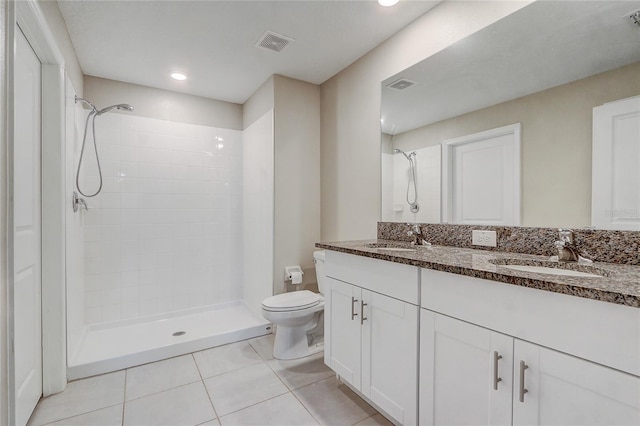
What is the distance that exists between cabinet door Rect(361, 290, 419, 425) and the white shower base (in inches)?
55.9

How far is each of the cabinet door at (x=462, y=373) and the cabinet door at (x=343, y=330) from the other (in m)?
→ 0.43

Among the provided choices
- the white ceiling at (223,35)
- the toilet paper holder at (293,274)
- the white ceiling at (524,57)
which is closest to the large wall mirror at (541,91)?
the white ceiling at (524,57)

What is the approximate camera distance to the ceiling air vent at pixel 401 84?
204 cm

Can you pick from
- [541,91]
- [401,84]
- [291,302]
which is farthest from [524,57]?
[291,302]

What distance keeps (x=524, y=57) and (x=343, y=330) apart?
5.57 ft

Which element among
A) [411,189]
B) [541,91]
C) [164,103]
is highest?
[164,103]

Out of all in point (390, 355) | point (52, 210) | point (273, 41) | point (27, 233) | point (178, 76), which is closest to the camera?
point (390, 355)

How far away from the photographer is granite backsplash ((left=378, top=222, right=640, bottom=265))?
1.20 meters

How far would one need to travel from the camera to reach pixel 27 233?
1.56 m

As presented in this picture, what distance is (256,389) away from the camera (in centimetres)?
188

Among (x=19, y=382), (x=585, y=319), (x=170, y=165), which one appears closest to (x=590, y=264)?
(x=585, y=319)

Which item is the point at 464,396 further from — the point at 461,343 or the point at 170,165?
the point at 170,165

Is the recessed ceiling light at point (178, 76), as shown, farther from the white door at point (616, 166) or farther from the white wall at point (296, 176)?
the white door at point (616, 166)

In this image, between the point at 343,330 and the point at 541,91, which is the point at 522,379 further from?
the point at 541,91
